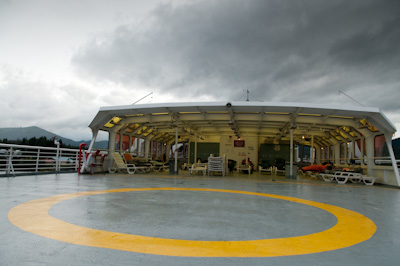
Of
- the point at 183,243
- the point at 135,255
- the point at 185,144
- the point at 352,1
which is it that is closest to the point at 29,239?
the point at 135,255

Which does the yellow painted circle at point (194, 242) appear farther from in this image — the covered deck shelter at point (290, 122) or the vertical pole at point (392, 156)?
the vertical pole at point (392, 156)

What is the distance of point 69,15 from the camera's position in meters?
10.0

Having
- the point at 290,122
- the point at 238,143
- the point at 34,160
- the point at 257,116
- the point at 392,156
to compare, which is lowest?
the point at 34,160

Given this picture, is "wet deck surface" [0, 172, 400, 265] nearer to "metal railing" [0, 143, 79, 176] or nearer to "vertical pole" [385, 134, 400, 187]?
"metal railing" [0, 143, 79, 176]

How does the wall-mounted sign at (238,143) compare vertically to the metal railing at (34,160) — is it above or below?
above

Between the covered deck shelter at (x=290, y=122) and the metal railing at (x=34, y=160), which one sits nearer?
the metal railing at (x=34, y=160)

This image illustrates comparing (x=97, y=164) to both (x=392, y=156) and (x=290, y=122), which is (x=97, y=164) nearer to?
(x=290, y=122)

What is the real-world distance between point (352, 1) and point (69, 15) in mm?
13612

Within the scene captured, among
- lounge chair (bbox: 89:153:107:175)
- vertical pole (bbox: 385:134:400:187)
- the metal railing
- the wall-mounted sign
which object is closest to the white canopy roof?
vertical pole (bbox: 385:134:400:187)

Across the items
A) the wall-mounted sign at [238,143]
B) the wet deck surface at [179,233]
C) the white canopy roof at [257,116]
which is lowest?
the wet deck surface at [179,233]

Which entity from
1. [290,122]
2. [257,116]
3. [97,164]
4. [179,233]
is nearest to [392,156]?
[290,122]

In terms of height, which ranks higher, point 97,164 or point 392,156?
point 392,156

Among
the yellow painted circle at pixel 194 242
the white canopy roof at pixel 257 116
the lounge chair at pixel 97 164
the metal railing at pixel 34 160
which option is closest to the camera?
the yellow painted circle at pixel 194 242

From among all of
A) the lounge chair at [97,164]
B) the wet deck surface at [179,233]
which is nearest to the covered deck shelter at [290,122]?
the lounge chair at [97,164]
